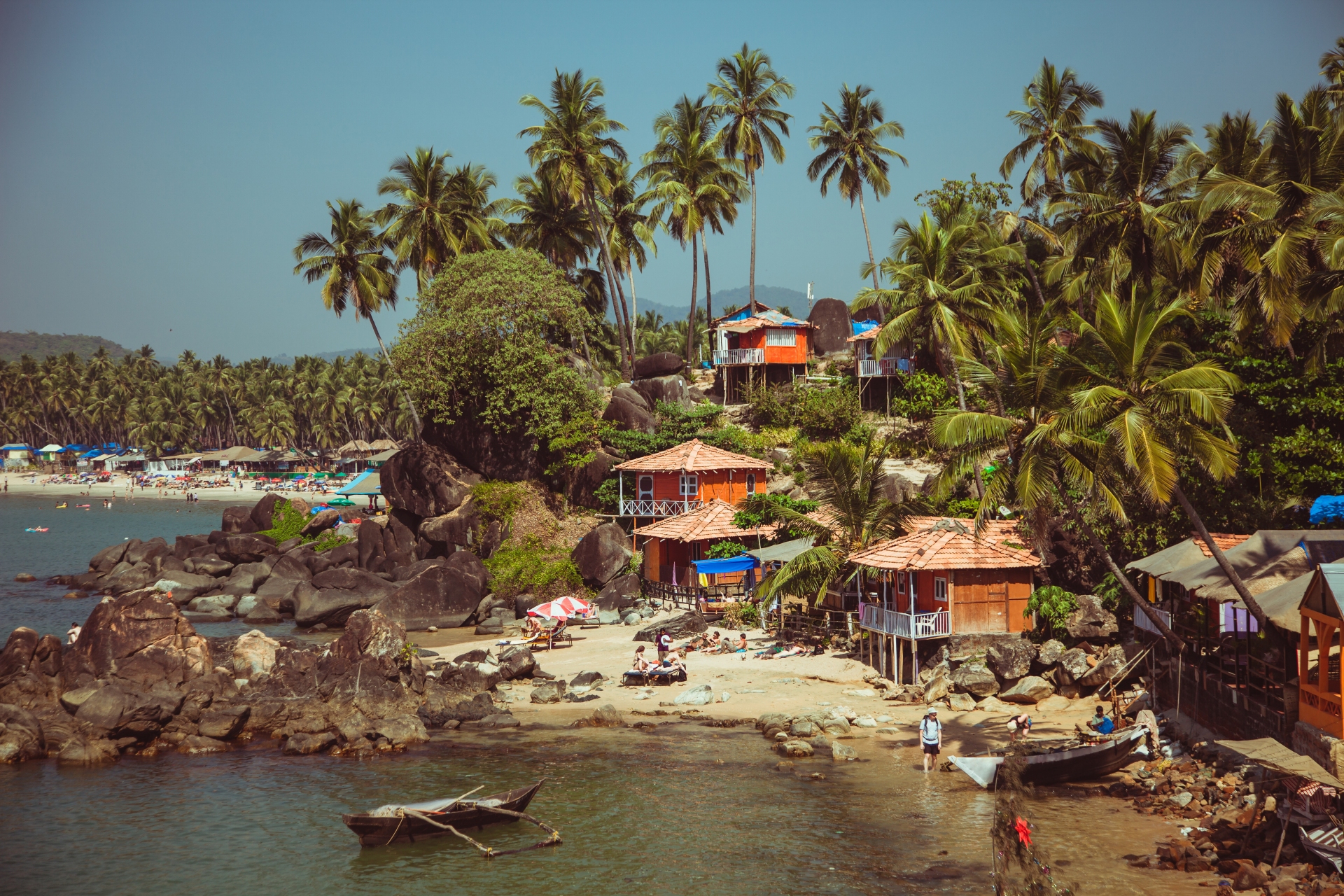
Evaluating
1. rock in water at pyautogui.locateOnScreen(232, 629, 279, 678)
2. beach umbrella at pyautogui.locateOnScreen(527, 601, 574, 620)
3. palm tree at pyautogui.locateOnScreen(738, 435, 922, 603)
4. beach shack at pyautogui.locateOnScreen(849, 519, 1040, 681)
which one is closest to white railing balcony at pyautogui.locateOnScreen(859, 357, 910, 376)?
palm tree at pyautogui.locateOnScreen(738, 435, 922, 603)

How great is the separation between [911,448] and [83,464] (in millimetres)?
124667

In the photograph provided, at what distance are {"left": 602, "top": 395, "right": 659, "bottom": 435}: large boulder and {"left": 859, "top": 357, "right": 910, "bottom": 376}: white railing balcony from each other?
37.2 ft

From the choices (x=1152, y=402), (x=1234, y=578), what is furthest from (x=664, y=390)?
(x=1234, y=578)

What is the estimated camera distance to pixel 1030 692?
25.1m

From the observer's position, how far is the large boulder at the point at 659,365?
55.2 meters

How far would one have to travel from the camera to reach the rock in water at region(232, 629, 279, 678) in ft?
98.4

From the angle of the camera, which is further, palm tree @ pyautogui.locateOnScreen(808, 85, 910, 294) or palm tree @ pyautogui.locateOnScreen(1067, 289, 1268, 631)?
palm tree @ pyautogui.locateOnScreen(808, 85, 910, 294)

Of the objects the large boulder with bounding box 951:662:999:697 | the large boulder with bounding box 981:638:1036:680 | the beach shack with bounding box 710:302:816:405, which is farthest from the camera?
the beach shack with bounding box 710:302:816:405

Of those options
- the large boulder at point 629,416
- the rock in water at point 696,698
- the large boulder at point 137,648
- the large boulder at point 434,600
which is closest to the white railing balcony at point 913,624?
the rock in water at point 696,698

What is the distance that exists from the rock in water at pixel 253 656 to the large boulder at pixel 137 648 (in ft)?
3.78

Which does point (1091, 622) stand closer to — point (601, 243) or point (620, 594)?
point (620, 594)

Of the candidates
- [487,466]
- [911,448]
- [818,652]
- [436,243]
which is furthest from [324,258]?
[818,652]

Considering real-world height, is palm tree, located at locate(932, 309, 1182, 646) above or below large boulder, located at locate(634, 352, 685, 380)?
below

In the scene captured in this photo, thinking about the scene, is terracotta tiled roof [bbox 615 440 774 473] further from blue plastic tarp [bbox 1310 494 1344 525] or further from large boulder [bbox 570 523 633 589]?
blue plastic tarp [bbox 1310 494 1344 525]
